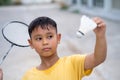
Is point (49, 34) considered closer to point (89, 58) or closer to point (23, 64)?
point (89, 58)

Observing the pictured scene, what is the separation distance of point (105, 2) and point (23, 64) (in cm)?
916

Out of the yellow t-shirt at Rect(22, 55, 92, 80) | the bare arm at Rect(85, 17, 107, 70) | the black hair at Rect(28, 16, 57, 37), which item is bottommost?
the yellow t-shirt at Rect(22, 55, 92, 80)

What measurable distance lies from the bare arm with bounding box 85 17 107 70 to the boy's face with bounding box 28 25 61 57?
0.23 metres

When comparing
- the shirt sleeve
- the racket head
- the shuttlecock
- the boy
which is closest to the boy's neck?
the boy

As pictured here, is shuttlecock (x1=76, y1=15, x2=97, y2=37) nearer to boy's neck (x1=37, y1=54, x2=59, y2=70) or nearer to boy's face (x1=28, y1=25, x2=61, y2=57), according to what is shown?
boy's face (x1=28, y1=25, x2=61, y2=57)

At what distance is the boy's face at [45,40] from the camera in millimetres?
2064

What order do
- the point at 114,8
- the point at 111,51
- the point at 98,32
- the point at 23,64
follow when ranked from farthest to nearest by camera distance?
the point at 114,8
the point at 111,51
the point at 23,64
the point at 98,32

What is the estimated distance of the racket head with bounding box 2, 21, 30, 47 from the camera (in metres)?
2.34

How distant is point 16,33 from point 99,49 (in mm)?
668

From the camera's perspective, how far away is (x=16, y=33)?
7.85 feet

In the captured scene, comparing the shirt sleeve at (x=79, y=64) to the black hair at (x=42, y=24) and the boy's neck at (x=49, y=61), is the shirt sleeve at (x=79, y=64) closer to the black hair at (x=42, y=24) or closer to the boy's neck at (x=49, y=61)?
the boy's neck at (x=49, y=61)

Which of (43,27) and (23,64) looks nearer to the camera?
(43,27)

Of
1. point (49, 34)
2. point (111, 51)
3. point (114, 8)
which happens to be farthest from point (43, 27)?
point (114, 8)

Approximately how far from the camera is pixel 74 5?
20734 mm
